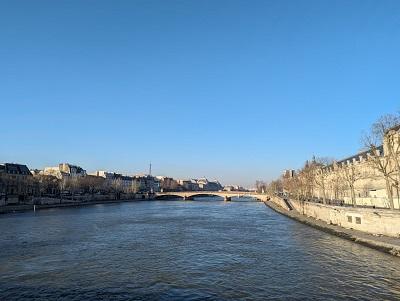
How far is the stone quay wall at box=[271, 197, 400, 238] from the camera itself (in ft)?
111

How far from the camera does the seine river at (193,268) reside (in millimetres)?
20062

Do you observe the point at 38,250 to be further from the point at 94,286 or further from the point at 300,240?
the point at 300,240

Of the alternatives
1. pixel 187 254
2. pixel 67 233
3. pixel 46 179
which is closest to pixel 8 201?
pixel 46 179

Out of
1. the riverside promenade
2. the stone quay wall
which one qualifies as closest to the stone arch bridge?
the stone quay wall

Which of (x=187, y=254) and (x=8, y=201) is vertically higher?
(x=8, y=201)

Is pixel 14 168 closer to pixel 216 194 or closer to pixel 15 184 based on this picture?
pixel 15 184

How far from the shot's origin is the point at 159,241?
38812 millimetres

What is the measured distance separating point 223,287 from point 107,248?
622 inches

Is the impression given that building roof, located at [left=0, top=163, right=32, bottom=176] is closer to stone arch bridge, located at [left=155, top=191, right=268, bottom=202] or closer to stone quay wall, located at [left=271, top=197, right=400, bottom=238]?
stone arch bridge, located at [left=155, top=191, right=268, bottom=202]

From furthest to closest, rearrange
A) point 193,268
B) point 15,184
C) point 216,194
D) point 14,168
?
1. point 216,194
2. point 14,168
3. point 15,184
4. point 193,268

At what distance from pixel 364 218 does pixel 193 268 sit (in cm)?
2062

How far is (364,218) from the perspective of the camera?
3906 centimetres

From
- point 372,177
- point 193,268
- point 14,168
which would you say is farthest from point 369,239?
point 14,168

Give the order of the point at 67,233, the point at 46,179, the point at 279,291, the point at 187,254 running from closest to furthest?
the point at 279,291 → the point at 187,254 → the point at 67,233 → the point at 46,179
